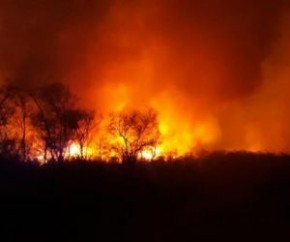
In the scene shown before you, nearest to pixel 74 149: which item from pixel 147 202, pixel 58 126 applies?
pixel 58 126

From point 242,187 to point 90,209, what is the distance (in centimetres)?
529

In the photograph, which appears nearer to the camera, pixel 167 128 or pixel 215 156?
pixel 215 156

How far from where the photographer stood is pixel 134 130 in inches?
1849

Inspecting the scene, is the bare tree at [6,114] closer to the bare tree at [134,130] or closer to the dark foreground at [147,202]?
the bare tree at [134,130]

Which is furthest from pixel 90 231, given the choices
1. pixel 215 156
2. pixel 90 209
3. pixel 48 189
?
pixel 215 156

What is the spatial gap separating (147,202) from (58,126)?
26.2 m

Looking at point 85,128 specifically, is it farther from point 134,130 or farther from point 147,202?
point 147,202

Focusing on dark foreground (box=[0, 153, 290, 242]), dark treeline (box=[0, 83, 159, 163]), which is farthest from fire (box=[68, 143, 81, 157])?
dark foreground (box=[0, 153, 290, 242])

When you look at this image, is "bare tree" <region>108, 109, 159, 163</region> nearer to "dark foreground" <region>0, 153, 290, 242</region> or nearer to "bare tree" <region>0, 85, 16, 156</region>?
"bare tree" <region>0, 85, 16, 156</region>

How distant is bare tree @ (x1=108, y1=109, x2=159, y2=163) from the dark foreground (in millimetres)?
18879

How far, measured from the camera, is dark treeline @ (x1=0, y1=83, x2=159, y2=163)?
142ft

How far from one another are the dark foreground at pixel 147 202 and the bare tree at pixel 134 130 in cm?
1888

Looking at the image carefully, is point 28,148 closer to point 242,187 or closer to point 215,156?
point 215,156

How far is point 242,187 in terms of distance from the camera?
21750mm
